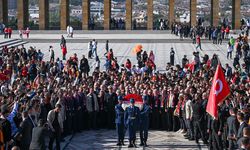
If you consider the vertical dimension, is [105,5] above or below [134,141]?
above

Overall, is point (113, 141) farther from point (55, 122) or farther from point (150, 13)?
point (150, 13)

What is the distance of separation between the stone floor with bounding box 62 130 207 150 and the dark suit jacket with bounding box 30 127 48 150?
360cm

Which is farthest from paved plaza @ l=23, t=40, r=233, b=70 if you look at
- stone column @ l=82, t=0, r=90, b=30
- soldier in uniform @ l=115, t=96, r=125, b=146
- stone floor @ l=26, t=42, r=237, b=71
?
soldier in uniform @ l=115, t=96, r=125, b=146

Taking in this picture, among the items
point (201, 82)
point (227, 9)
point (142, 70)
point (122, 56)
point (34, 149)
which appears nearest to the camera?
point (34, 149)

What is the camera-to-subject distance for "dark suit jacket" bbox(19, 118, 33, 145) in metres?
11.6

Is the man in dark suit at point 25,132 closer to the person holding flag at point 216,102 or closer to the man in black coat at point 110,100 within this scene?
the person holding flag at point 216,102

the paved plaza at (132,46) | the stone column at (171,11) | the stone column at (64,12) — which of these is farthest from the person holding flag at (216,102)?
the stone column at (64,12)

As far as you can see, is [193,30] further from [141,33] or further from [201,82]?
[201,82]

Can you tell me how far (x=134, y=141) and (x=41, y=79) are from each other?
20.2 feet

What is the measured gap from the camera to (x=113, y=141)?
1574 centimetres

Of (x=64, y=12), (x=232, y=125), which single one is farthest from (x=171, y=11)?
(x=232, y=125)

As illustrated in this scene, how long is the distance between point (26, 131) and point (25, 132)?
3cm

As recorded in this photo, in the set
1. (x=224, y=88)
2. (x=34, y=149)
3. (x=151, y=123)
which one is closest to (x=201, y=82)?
(x=151, y=123)

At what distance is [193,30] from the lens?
150 feet
